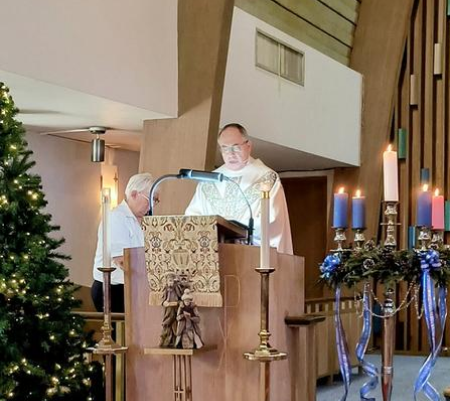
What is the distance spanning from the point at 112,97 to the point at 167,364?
2523mm

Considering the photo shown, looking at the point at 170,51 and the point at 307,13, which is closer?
the point at 170,51

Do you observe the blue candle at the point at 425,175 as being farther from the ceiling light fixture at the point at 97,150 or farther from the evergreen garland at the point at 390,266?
the evergreen garland at the point at 390,266

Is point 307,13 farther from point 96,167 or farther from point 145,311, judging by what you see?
point 145,311

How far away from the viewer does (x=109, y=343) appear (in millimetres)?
3289

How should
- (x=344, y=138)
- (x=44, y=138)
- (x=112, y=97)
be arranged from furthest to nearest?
(x=344, y=138) < (x=44, y=138) < (x=112, y=97)

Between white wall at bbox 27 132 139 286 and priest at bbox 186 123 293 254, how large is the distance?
A: 3044 mm

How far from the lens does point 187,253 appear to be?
10.4 feet

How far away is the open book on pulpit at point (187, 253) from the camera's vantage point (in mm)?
3131

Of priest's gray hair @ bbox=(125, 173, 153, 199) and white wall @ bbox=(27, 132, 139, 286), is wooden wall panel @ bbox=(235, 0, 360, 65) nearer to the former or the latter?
white wall @ bbox=(27, 132, 139, 286)

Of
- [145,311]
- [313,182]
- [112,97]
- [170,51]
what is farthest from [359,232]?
[313,182]

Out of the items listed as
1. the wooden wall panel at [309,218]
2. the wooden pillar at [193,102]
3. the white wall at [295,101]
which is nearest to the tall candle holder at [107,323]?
the wooden pillar at [193,102]

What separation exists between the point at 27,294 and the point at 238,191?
3.40 ft

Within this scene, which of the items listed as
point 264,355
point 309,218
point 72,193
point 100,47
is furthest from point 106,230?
point 309,218

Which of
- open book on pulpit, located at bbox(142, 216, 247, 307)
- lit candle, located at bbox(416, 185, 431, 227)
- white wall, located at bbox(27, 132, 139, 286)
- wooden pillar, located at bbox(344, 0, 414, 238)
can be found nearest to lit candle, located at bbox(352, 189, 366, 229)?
lit candle, located at bbox(416, 185, 431, 227)
